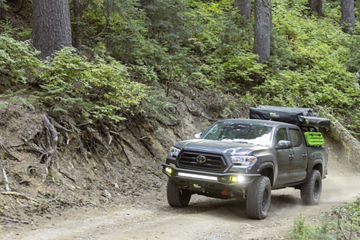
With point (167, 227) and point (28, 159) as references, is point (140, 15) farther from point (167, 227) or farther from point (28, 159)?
point (167, 227)

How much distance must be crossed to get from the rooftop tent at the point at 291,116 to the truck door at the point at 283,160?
4.71ft

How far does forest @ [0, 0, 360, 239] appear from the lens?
10094 millimetres

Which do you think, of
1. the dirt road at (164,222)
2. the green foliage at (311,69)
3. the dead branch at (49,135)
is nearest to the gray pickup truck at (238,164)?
the dirt road at (164,222)

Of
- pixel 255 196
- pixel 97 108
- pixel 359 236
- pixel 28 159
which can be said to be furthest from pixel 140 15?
pixel 359 236

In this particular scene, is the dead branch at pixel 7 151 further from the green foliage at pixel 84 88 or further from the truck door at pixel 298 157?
the truck door at pixel 298 157

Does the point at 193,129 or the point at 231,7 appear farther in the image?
the point at 231,7

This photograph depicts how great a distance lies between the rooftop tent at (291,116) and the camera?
1102 cm

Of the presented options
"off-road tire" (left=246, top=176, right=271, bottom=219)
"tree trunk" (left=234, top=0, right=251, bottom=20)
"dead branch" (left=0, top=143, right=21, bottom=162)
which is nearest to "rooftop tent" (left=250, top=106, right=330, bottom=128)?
"off-road tire" (left=246, top=176, right=271, bottom=219)

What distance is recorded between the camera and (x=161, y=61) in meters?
14.8

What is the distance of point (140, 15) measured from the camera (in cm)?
1453

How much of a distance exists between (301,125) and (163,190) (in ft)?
13.5

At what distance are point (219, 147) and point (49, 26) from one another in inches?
244

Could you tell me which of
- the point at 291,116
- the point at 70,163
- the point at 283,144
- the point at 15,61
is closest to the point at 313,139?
the point at 291,116

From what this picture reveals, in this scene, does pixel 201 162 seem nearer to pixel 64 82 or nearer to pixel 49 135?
pixel 49 135
